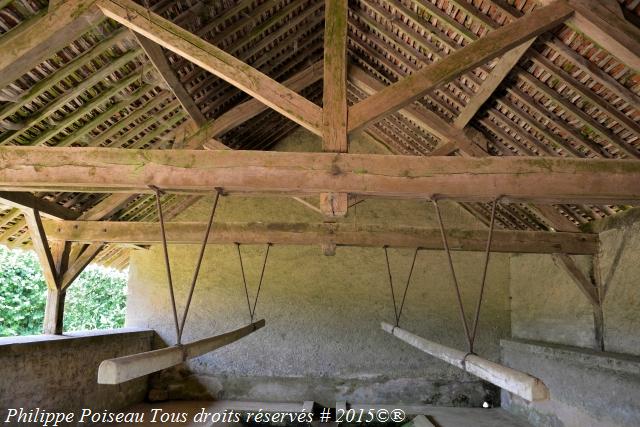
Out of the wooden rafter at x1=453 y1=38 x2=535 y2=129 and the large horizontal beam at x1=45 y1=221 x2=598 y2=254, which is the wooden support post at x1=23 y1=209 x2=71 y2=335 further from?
the wooden rafter at x1=453 y1=38 x2=535 y2=129

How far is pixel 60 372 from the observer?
18.8 ft

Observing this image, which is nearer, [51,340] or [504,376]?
[504,376]

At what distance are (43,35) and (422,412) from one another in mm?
6893

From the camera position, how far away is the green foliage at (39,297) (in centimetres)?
1299

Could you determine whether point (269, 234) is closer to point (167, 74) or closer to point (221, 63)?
point (167, 74)

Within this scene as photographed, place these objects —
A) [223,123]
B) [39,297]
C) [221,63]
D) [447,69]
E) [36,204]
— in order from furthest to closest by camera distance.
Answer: [39,297] → [223,123] → [36,204] → [221,63] → [447,69]

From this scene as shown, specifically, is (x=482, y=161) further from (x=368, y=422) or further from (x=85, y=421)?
(x=85, y=421)

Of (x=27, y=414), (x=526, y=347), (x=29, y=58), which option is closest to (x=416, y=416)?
(x=526, y=347)

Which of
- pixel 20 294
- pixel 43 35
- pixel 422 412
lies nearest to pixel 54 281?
pixel 43 35

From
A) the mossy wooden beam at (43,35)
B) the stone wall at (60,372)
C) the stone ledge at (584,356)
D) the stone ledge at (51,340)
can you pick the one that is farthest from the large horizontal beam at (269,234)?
the mossy wooden beam at (43,35)

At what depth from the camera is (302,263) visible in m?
8.81

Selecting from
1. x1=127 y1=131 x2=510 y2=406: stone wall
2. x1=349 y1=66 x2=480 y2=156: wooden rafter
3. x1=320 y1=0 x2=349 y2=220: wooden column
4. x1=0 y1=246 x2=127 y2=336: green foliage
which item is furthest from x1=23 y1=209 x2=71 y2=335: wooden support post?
x1=0 y1=246 x2=127 y2=336: green foliage

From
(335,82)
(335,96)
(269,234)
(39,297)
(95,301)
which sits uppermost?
(335,82)

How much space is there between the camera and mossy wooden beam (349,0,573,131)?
3637 mm
